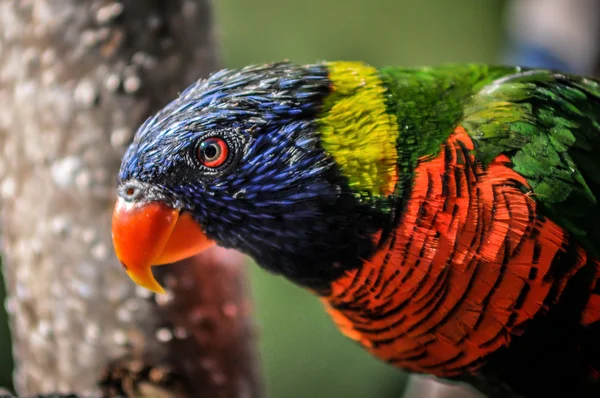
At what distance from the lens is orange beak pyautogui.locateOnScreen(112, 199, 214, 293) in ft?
3.50

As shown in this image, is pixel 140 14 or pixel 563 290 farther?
pixel 140 14

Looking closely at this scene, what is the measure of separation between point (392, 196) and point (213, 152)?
342mm

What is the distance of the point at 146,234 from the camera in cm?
106

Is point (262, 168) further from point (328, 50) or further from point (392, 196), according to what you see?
point (328, 50)

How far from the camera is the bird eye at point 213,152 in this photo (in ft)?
3.33

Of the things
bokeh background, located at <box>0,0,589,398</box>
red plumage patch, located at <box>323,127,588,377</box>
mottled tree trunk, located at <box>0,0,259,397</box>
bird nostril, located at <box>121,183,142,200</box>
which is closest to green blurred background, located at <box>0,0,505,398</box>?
bokeh background, located at <box>0,0,589,398</box>

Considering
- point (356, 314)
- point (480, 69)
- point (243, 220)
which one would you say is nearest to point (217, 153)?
point (243, 220)

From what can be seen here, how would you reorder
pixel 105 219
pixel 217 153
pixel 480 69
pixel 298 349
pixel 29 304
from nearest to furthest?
pixel 217 153 < pixel 480 69 < pixel 105 219 < pixel 29 304 < pixel 298 349

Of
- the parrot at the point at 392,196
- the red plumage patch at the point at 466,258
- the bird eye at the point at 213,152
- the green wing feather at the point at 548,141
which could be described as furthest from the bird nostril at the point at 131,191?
the green wing feather at the point at 548,141

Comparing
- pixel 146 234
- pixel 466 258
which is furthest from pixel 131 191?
pixel 466 258

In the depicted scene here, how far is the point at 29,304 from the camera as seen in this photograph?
1.53 m

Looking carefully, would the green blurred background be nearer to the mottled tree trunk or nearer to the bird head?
the mottled tree trunk

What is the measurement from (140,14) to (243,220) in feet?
2.09

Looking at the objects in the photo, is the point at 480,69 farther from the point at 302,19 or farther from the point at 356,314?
the point at 302,19
